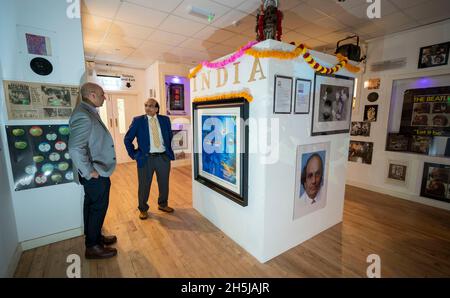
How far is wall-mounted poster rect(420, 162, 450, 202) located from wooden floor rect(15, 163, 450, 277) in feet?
0.92

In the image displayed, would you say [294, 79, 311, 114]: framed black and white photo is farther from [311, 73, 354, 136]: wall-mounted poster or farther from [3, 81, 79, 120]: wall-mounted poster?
[3, 81, 79, 120]: wall-mounted poster

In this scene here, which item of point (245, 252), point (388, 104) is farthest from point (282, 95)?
point (388, 104)

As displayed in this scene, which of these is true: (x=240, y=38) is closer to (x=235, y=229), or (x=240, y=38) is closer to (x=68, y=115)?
(x=68, y=115)

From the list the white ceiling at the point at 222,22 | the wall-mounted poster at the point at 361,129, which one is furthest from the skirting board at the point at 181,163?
the wall-mounted poster at the point at 361,129

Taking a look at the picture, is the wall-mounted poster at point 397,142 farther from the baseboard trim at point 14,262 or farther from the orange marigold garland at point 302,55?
the baseboard trim at point 14,262

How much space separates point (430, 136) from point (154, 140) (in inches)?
174

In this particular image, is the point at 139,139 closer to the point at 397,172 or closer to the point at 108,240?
the point at 108,240

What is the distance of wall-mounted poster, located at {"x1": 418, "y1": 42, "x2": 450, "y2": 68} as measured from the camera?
307 centimetres

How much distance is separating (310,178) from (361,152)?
269cm

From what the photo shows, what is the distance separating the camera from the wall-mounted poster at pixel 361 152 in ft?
13.2

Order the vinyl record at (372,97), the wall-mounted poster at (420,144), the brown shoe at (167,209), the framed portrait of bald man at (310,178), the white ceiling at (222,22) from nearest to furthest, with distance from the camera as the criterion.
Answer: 1. the framed portrait of bald man at (310,178)
2. the white ceiling at (222,22)
3. the brown shoe at (167,209)
4. the wall-mounted poster at (420,144)
5. the vinyl record at (372,97)

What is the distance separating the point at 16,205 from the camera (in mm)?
2088

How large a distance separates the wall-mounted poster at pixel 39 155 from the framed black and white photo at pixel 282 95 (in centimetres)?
232

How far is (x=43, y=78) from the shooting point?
213cm
